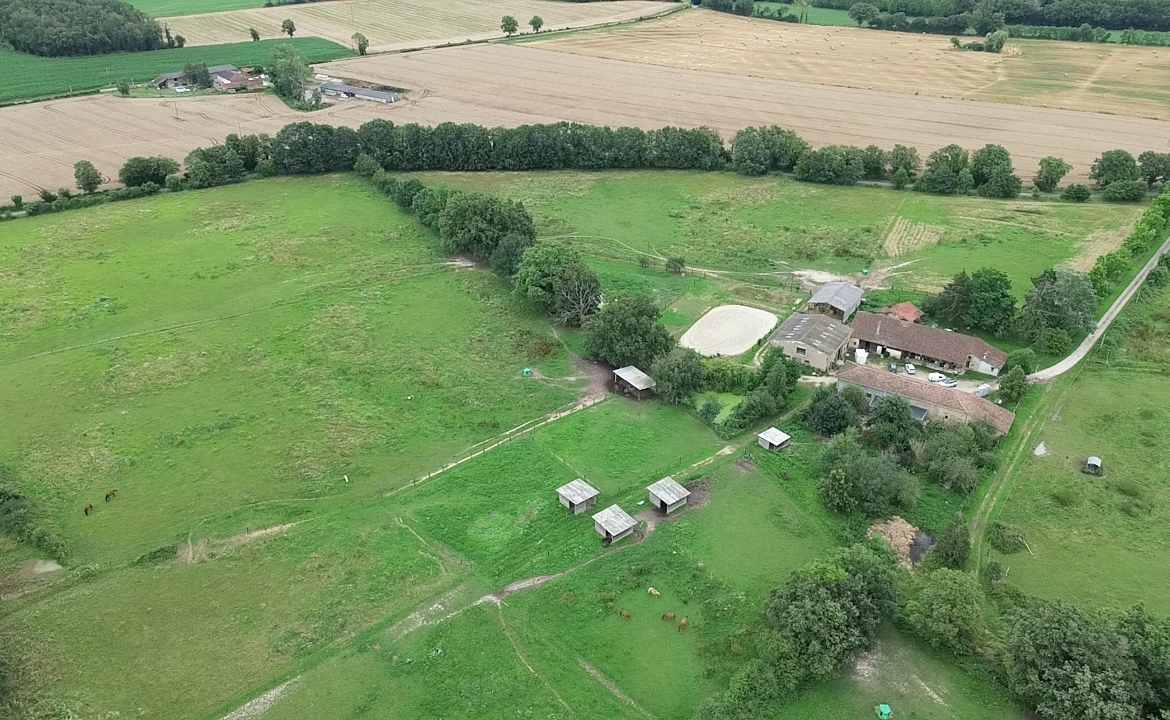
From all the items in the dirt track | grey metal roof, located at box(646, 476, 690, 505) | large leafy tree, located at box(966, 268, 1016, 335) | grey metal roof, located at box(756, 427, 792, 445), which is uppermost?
the dirt track

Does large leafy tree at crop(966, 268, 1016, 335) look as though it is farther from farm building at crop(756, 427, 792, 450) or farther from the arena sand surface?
farm building at crop(756, 427, 792, 450)

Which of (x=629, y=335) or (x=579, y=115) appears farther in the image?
(x=579, y=115)

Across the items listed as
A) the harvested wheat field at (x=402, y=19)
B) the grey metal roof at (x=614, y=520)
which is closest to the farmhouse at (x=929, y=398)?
the grey metal roof at (x=614, y=520)

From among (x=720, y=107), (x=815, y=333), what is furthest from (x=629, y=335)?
(x=720, y=107)

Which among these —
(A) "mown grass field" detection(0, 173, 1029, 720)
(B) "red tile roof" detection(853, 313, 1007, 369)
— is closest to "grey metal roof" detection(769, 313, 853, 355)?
(B) "red tile roof" detection(853, 313, 1007, 369)

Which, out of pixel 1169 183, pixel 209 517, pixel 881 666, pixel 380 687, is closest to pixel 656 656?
pixel 881 666

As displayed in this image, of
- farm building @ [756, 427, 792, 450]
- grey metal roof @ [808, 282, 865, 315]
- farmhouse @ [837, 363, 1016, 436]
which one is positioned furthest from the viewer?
grey metal roof @ [808, 282, 865, 315]

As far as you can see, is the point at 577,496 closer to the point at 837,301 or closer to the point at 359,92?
the point at 837,301
